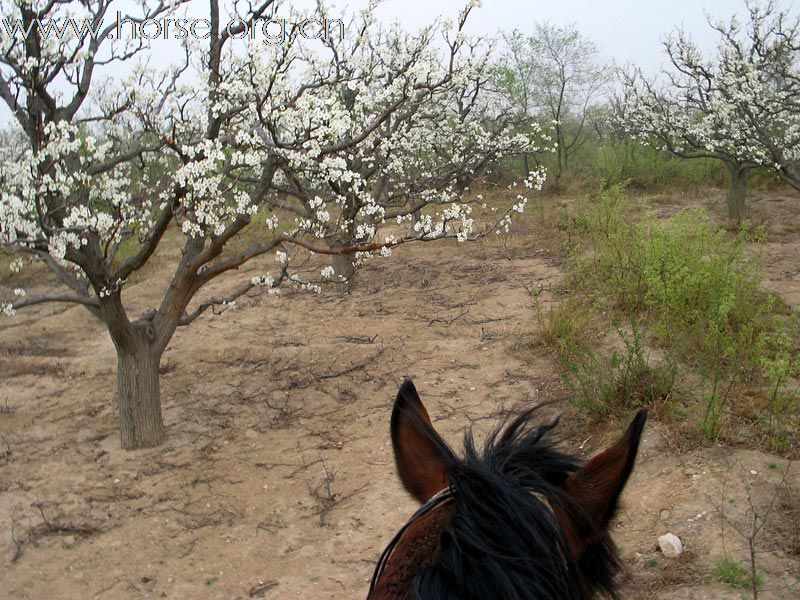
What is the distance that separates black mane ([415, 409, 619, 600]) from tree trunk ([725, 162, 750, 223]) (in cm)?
1234

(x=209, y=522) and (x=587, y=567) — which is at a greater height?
(x=587, y=567)

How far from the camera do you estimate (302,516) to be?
439cm

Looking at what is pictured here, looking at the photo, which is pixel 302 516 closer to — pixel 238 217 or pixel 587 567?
pixel 238 217

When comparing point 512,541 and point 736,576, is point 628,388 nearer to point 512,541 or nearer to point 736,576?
point 736,576

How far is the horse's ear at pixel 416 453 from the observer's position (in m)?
1.66

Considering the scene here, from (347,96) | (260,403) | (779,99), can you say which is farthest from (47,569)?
(779,99)

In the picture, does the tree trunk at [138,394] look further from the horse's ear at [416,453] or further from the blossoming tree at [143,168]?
the horse's ear at [416,453]

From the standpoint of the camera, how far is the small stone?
10.6 feet

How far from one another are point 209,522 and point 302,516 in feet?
2.06

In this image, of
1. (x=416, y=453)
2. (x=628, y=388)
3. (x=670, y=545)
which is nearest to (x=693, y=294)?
(x=628, y=388)

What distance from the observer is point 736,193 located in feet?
40.4

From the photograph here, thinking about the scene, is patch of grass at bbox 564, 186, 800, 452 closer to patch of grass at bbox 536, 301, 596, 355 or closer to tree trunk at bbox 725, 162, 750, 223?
patch of grass at bbox 536, 301, 596, 355

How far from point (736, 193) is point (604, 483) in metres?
12.6

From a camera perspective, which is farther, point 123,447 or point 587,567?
point 123,447
